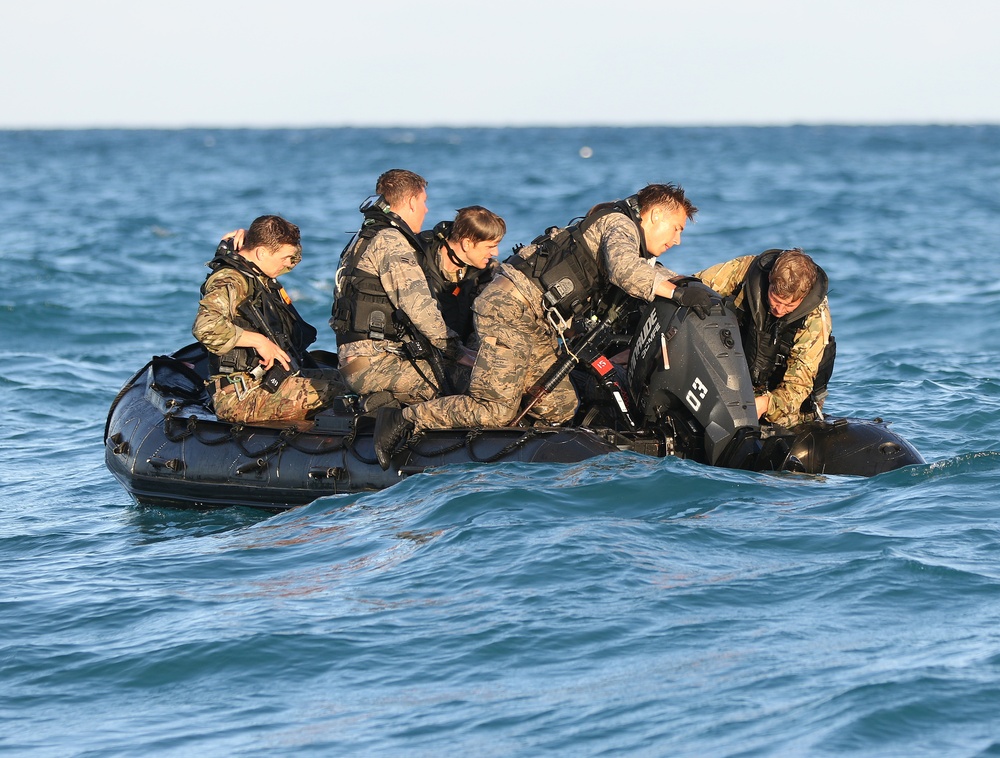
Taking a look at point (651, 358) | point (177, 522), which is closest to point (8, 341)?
point (177, 522)

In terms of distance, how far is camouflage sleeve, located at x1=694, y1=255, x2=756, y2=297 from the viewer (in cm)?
714

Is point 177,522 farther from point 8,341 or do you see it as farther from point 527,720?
point 8,341

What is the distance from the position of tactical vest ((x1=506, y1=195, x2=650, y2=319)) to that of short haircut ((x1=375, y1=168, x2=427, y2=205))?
874mm

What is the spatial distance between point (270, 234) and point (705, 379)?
2.69 metres

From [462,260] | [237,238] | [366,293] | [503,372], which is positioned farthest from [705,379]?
[237,238]

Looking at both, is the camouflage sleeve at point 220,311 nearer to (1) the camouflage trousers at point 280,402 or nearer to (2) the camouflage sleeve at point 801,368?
(1) the camouflage trousers at point 280,402

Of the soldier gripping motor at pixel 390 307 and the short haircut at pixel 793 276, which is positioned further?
the soldier gripping motor at pixel 390 307

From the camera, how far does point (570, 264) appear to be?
678 cm

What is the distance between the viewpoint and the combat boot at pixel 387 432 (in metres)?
7.10

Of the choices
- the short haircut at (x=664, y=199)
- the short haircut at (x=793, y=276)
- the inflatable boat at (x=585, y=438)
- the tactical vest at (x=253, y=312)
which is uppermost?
the short haircut at (x=664, y=199)

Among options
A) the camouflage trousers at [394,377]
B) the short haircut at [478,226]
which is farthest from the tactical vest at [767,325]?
the camouflage trousers at [394,377]

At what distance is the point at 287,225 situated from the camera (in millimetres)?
7434

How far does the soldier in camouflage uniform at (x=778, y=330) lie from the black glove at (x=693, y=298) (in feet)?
1.29

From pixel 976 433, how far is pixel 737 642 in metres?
4.33
